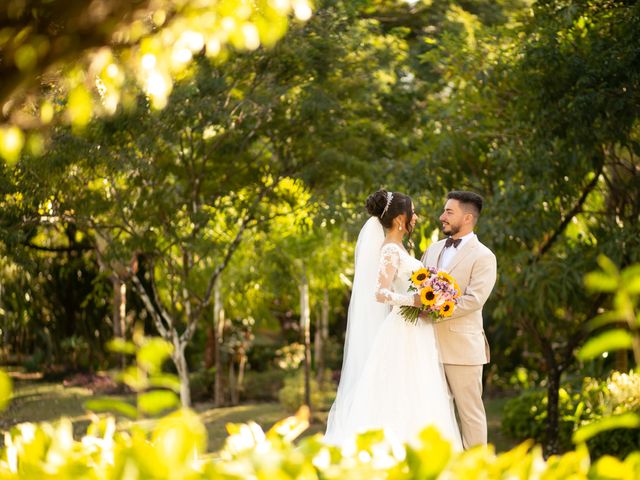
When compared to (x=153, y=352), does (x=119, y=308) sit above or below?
below

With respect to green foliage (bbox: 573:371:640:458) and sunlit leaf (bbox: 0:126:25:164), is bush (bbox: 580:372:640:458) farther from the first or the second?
sunlit leaf (bbox: 0:126:25:164)

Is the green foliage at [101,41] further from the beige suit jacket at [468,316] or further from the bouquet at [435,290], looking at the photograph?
the beige suit jacket at [468,316]

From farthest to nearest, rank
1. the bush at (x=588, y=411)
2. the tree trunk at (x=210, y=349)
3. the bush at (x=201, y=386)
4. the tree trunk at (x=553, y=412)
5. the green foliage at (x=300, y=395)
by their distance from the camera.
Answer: the tree trunk at (x=210, y=349) < the bush at (x=201, y=386) < the green foliage at (x=300, y=395) < the tree trunk at (x=553, y=412) < the bush at (x=588, y=411)

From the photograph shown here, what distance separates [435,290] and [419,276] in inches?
5.4

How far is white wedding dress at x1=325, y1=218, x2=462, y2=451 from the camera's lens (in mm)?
5934

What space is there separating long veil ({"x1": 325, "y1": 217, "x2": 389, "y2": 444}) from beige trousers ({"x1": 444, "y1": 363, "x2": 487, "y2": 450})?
555 millimetres

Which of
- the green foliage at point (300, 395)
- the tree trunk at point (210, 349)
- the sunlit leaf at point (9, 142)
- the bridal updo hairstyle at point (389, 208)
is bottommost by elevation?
the green foliage at point (300, 395)

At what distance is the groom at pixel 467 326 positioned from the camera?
611 centimetres

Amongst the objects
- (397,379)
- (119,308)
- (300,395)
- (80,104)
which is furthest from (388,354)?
(119,308)

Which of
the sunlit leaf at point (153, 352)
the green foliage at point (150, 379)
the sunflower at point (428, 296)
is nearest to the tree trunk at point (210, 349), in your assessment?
the sunflower at point (428, 296)

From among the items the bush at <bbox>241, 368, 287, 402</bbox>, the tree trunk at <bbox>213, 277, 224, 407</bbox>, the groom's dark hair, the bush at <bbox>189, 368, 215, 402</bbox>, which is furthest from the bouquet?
the bush at <bbox>189, 368, 215, 402</bbox>

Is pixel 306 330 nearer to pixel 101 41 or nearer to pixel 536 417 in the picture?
pixel 536 417

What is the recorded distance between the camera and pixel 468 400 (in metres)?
6.12

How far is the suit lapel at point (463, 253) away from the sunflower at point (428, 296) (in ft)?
1.76
